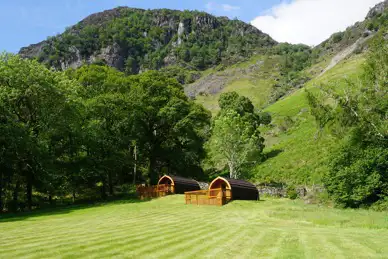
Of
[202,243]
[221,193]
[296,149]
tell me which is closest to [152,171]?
[221,193]

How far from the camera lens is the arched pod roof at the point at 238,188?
30578 mm

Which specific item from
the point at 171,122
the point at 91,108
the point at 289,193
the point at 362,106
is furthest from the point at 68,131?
the point at 362,106

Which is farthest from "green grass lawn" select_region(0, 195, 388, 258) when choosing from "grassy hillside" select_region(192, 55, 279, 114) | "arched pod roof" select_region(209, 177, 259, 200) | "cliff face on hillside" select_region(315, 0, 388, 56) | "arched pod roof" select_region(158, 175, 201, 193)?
"cliff face on hillside" select_region(315, 0, 388, 56)

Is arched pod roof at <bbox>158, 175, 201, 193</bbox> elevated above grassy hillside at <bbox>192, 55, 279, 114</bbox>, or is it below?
below

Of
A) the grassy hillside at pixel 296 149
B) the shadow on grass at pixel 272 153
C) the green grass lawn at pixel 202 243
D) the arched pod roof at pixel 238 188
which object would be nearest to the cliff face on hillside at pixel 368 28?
the grassy hillside at pixel 296 149

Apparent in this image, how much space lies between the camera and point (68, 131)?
114 ft

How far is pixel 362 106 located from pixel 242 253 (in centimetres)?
2193

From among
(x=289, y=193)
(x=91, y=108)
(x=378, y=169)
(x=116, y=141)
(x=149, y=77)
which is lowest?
(x=289, y=193)

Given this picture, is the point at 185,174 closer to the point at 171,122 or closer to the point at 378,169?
the point at 171,122

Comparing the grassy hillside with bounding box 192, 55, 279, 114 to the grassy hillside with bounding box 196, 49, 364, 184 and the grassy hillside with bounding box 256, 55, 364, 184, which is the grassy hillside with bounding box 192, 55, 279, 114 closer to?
the grassy hillside with bounding box 196, 49, 364, 184

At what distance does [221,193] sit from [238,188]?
2318mm

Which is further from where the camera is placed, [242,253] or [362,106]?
[362,106]

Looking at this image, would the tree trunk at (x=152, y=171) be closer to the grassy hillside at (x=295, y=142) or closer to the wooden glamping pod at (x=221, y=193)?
the grassy hillside at (x=295, y=142)

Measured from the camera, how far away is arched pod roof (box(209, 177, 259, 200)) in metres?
30.6
